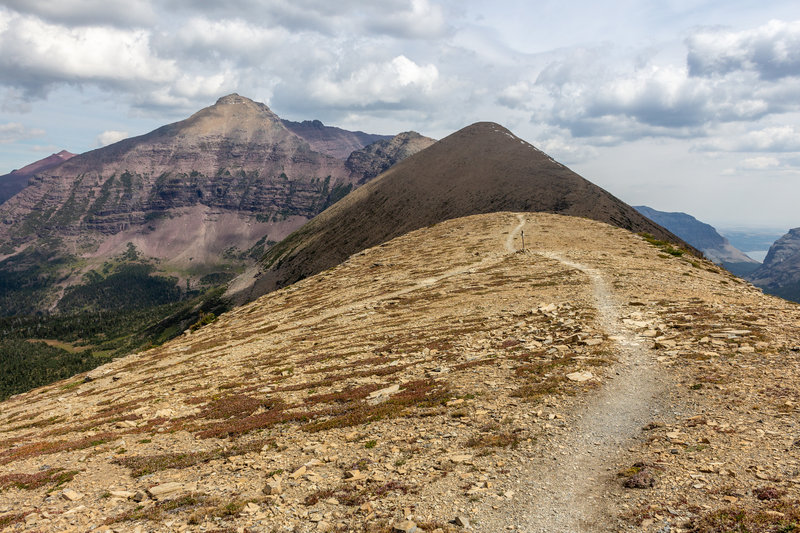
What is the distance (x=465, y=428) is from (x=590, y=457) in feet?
18.1

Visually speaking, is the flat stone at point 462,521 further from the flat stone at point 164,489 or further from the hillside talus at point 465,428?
the flat stone at point 164,489

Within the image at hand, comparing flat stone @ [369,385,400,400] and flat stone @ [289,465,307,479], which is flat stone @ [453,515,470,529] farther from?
flat stone @ [369,385,400,400]

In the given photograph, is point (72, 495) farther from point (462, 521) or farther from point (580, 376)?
point (580, 376)

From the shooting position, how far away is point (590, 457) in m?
17.2

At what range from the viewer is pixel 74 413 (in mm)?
37844

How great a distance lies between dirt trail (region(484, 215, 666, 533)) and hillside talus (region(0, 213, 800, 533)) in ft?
0.26

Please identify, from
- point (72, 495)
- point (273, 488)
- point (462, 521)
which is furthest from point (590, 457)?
point (72, 495)

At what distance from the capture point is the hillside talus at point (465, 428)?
1482cm

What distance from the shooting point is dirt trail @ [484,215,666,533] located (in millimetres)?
14094

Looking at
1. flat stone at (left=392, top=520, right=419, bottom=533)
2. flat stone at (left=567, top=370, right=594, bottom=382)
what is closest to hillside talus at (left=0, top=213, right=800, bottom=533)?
flat stone at (left=392, top=520, right=419, bottom=533)

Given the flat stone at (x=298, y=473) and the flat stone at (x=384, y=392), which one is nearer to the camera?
the flat stone at (x=298, y=473)

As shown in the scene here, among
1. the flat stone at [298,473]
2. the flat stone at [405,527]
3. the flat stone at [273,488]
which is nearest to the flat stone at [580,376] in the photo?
the flat stone at [405,527]

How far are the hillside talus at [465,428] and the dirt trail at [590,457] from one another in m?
0.08

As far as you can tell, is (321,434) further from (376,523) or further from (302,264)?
(302,264)
